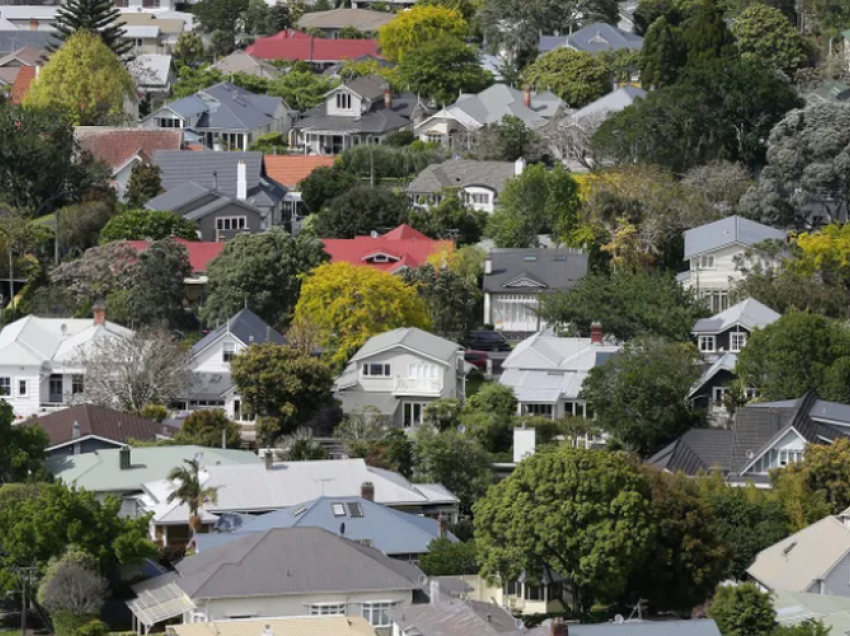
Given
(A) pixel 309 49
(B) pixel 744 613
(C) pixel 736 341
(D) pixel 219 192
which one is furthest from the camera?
(A) pixel 309 49

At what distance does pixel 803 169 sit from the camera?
9125 centimetres

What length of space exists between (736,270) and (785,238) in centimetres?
255

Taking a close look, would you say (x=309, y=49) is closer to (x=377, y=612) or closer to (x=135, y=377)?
(x=135, y=377)

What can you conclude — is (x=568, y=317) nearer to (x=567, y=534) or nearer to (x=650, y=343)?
(x=650, y=343)

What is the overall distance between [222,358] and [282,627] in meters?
23.8

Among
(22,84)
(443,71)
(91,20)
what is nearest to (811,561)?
(443,71)

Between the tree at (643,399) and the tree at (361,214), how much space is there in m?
21.6

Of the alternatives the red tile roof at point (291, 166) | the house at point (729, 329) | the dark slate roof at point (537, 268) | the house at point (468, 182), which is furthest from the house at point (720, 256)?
the red tile roof at point (291, 166)

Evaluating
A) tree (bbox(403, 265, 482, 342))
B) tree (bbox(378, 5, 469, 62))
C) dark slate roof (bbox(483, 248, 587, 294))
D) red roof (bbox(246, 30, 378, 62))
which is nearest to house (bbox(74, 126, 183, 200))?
dark slate roof (bbox(483, 248, 587, 294))

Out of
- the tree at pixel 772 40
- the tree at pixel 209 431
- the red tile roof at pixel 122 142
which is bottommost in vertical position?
the tree at pixel 209 431

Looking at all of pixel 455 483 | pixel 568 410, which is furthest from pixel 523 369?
pixel 455 483

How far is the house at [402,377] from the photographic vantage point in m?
75.8

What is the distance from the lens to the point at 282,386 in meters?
72.3

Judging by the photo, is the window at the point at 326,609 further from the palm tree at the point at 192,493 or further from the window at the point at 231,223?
the window at the point at 231,223
